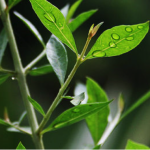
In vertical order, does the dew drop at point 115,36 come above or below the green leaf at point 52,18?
below

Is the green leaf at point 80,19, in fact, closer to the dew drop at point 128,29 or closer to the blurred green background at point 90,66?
the dew drop at point 128,29

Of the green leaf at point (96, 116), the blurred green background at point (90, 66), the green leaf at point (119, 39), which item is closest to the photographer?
the green leaf at point (119, 39)

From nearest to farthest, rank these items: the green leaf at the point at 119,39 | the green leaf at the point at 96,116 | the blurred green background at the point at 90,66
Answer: the green leaf at the point at 119,39 < the green leaf at the point at 96,116 < the blurred green background at the point at 90,66

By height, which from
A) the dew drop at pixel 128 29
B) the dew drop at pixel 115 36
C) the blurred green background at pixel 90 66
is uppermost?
the dew drop at pixel 128 29

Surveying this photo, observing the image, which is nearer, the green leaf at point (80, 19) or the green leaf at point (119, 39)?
the green leaf at point (119, 39)

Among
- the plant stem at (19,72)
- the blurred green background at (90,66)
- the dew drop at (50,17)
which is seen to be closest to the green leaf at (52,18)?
the dew drop at (50,17)

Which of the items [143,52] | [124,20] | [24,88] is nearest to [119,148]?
[143,52]
